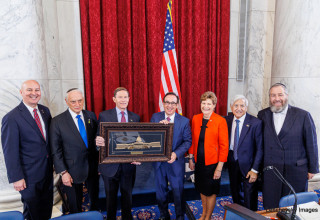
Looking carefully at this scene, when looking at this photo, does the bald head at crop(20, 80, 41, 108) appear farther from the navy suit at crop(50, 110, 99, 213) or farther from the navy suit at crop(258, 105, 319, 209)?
the navy suit at crop(258, 105, 319, 209)

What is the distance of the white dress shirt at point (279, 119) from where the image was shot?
2469 millimetres

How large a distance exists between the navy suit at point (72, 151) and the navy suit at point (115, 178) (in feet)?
0.58

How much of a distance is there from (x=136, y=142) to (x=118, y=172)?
0.51 meters

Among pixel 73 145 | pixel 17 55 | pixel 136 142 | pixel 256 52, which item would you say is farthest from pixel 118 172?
pixel 256 52

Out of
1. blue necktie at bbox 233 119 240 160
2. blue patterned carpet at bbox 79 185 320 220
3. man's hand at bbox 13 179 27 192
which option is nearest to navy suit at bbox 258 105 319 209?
blue necktie at bbox 233 119 240 160

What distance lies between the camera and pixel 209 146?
2445 millimetres

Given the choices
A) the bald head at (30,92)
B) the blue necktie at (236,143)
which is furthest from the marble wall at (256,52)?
the bald head at (30,92)

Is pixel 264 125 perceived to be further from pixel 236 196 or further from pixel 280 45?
pixel 280 45

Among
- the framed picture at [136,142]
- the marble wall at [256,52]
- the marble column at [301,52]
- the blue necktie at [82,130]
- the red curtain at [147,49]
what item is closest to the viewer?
the framed picture at [136,142]

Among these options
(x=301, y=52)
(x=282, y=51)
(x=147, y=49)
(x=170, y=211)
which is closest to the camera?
(x=170, y=211)

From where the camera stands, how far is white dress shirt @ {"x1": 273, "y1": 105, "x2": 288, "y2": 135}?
2469 mm

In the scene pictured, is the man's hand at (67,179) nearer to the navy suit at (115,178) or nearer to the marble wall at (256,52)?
the navy suit at (115,178)

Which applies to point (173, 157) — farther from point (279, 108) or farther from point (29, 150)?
point (29, 150)

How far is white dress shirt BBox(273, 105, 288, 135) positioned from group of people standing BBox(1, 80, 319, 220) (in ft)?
0.03
